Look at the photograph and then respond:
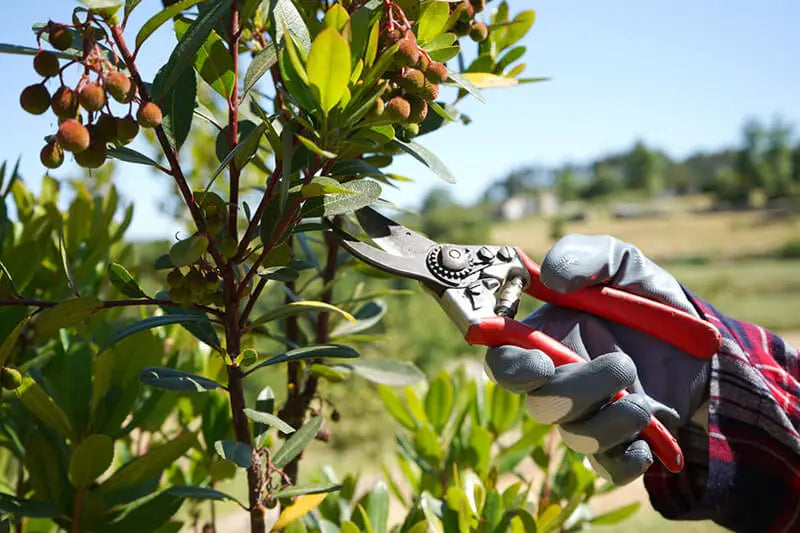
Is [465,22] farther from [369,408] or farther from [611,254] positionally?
[369,408]

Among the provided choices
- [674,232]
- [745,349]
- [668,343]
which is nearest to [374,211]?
[668,343]

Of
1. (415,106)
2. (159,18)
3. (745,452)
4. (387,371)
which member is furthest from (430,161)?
(745,452)

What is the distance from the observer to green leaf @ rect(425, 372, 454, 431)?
1.22m

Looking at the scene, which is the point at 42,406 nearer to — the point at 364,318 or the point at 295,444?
the point at 295,444

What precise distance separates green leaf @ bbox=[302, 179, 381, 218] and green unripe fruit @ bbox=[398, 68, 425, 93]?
10cm

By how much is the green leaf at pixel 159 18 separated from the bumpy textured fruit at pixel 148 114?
0.07 meters

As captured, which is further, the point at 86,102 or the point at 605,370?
the point at 605,370

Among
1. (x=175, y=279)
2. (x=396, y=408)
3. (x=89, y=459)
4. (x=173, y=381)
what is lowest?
(x=396, y=408)

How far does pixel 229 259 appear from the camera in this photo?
2.20ft

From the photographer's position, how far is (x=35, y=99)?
58cm

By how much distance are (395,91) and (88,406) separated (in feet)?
1.97

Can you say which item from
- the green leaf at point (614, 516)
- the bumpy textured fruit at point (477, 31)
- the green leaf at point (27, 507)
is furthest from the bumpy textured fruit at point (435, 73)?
the green leaf at point (614, 516)

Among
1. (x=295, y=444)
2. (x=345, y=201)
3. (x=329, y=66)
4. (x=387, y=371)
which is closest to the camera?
(x=329, y=66)

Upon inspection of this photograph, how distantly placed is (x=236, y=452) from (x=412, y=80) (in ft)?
1.39
